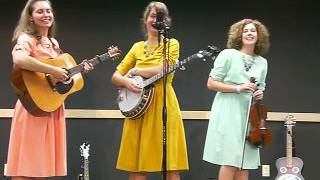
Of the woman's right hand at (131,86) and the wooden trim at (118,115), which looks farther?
the wooden trim at (118,115)

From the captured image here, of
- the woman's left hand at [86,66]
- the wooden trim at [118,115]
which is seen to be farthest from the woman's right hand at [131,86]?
the wooden trim at [118,115]

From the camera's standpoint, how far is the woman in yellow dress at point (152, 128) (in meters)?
3.72

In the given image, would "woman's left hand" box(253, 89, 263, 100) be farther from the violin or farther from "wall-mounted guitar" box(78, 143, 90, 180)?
"wall-mounted guitar" box(78, 143, 90, 180)

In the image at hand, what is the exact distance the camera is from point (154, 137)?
3.75 m

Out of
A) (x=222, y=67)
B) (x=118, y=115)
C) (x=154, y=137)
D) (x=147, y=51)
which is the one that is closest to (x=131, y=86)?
(x=147, y=51)

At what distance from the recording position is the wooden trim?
4766 mm

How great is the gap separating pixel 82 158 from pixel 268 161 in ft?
6.19

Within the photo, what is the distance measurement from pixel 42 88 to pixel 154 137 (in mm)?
1070

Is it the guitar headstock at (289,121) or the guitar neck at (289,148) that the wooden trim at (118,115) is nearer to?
the guitar headstock at (289,121)

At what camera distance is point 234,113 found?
139 inches

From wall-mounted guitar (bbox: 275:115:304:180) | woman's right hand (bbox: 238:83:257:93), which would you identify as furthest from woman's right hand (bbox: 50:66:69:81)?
wall-mounted guitar (bbox: 275:115:304:180)

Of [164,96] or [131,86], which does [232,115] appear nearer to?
[164,96]

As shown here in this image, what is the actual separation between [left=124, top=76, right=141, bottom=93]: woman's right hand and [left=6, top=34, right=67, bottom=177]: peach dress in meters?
0.83

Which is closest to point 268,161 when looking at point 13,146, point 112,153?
point 112,153
